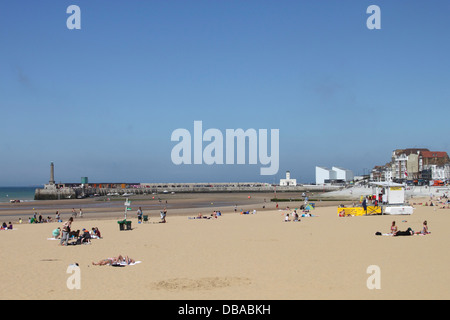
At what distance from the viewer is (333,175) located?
629ft

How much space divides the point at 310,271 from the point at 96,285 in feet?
18.5

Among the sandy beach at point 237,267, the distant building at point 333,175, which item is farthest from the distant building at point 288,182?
the sandy beach at point 237,267

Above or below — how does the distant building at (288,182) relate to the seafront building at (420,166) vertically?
below

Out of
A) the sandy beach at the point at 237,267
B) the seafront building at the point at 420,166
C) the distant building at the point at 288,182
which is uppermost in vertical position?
the seafront building at the point at 420,166

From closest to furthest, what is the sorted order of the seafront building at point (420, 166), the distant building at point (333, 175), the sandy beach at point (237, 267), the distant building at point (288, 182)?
the sandy beach at point (237, 267)
the seafront building at point (420, 166)
the distant building at point (288, 182)
the distant building at point (333, 175)

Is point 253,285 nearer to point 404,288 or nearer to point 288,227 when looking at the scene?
point 404,288

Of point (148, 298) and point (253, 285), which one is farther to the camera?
point (253, 285)

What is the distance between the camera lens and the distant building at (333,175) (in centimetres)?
18988

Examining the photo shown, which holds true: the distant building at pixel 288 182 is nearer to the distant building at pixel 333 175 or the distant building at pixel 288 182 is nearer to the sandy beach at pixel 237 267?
the distant building at pixel 333 175

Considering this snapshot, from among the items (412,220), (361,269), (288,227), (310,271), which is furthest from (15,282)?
(412,220)

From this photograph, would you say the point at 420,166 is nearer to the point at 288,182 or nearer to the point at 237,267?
the point at 288,182

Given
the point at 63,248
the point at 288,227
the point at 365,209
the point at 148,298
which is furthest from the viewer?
the point at 365,209

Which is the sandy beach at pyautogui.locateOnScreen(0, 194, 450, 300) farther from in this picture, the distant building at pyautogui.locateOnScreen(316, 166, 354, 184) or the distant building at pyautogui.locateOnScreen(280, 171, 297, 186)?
the distant building at pyautogui.locateOnScreen(316, 166, 354, 184)
